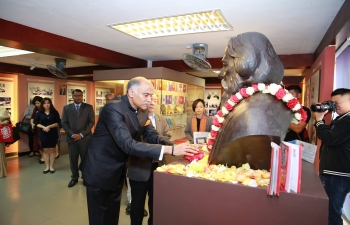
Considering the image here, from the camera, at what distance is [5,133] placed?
465 centimetres

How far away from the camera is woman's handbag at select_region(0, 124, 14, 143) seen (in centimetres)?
459

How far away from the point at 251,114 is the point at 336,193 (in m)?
1.57

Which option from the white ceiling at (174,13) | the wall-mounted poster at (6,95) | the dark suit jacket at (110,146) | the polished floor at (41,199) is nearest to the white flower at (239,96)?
the dark suit jacket at (110,146)

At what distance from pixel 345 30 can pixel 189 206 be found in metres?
2.19

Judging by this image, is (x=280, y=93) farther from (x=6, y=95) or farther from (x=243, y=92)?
(x=6, y=95)

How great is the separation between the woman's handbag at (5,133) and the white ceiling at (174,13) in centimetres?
241

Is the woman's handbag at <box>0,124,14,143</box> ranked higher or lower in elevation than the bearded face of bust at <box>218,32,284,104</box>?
lower

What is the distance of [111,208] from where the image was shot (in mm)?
2125

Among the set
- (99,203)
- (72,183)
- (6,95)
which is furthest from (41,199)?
(6,95)

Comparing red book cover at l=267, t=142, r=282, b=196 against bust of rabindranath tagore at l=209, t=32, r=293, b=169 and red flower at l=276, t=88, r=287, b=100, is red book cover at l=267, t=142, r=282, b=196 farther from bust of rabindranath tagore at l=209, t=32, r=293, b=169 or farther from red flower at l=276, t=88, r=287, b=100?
red flower at l=276, t=88, r=287, b=100

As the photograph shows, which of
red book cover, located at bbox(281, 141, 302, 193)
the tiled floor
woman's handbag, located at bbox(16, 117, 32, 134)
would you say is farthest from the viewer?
woman's handbag, located at bbox(16, 117, 32, 134)

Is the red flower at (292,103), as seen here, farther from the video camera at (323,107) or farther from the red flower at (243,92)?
the video camera at (323,107)

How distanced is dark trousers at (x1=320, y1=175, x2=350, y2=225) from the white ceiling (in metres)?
1.63

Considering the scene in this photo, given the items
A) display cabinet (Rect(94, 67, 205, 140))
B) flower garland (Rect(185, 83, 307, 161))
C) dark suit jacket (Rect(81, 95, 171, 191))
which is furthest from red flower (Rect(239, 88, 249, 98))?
display cabinet (Rect(94, 67, 205, 140))
